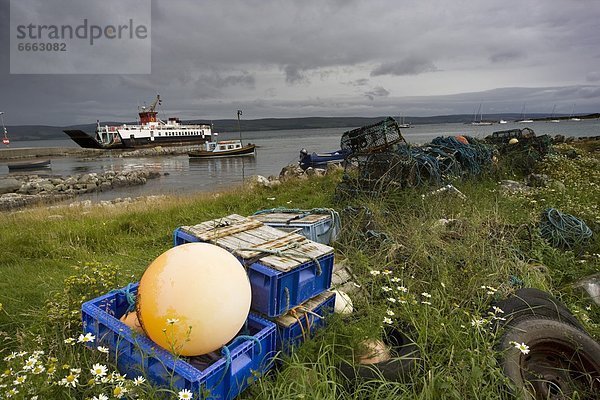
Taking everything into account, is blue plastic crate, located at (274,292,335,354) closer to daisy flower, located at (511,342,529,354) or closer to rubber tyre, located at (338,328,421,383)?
rubber tyre, located at (338,328,421,383)

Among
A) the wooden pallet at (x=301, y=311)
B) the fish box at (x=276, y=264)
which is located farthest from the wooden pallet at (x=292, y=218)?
the wooden pallet at (x=301, y=311)

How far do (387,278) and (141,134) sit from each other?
58.0 metres

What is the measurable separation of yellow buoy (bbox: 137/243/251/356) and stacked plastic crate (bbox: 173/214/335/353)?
0.93ft

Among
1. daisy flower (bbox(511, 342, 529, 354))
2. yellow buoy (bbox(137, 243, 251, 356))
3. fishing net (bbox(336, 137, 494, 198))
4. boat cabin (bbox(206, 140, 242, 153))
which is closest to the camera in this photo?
yellow buoy (bbox(137, 243, 251, 356))

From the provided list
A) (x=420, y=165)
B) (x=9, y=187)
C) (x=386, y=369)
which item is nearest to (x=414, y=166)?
(x=420, y=165)

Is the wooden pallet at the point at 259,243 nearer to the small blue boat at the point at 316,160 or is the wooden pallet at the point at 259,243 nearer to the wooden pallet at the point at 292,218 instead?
the wooden pallet at the point at 292,218

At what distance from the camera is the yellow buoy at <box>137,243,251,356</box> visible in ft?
6.43

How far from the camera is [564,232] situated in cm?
455

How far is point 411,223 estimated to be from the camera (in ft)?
15.3

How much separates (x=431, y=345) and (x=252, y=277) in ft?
4.40

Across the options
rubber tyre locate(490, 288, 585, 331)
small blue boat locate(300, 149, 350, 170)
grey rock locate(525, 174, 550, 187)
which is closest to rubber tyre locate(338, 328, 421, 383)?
rubber tyre locate(490, 288, 585, 331)

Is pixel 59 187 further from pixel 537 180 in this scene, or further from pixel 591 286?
pixel 591 286

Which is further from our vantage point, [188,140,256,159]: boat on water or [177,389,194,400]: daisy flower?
[188,140,256,159]: boat on water

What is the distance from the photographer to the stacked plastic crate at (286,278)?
2414mm
